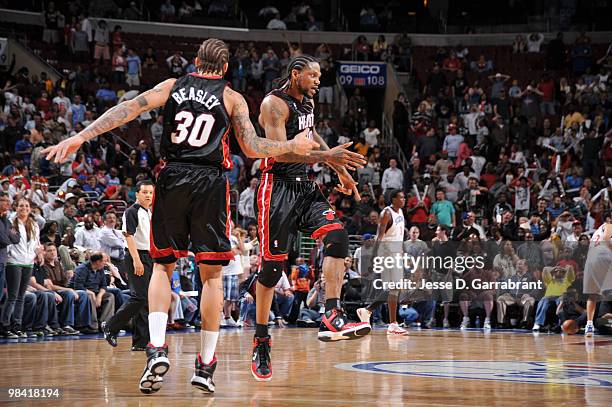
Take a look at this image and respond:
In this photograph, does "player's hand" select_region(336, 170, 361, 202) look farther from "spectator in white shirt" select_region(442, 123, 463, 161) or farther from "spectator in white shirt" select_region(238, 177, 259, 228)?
"spectator in white shirt" select_region(442, 123, 463, 161)

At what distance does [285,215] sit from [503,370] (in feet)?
7.86

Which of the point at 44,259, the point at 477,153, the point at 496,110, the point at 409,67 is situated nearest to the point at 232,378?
the point at 44,259

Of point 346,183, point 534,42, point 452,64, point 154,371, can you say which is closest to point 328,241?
point 346,183

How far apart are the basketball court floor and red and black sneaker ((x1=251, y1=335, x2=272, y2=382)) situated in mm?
83

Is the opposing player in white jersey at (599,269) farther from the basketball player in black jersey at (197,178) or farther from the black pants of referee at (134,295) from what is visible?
the basketball player in black jersey at (197,178)

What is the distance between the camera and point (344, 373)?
7633 millimetres

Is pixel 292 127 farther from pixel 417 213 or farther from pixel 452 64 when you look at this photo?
pixel 452 64

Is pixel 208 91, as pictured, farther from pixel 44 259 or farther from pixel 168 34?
pixel 168 34

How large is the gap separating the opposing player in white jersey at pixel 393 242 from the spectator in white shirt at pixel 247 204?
14.3ft

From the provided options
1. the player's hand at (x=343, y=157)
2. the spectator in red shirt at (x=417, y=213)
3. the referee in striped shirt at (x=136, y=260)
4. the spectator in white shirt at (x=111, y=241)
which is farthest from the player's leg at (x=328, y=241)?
the spectator in red shirt at (x=417, y=213)

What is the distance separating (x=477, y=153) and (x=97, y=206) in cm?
964

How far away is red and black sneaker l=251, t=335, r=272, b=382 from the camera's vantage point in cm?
698

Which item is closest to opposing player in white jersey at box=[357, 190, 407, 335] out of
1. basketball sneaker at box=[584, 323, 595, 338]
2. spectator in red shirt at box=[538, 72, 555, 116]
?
basketball sneaker at box=[584, 323, 595, 338]

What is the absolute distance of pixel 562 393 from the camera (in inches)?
246
